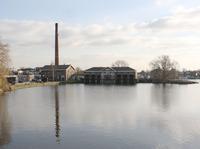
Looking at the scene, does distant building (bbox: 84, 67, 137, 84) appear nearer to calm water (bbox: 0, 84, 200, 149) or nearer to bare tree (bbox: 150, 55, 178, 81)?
bare tree (bbox: 150, 55, 178, 81)

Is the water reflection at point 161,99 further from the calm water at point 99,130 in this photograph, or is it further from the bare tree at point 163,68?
the bare tree at point 163,68

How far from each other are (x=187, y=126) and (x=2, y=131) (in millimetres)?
14531

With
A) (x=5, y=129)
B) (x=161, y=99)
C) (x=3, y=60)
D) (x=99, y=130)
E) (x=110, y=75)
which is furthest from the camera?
(x=110, y=75)

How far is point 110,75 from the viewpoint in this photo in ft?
302

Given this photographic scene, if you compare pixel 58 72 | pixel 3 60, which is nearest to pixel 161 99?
pixel 3 60

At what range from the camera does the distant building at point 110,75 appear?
298 feet

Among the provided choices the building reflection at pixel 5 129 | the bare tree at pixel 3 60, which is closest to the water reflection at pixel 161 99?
the building reflection at pixel 5 129

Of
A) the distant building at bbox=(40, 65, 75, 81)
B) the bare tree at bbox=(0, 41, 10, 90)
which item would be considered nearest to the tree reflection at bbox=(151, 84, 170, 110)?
the bare tree at bbox=(0, 41, 10, 90)

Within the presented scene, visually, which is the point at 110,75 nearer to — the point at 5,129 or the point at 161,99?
Answer: the point at 161,99

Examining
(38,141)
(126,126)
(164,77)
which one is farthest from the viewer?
(164,77)

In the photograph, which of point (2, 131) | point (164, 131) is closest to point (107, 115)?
point (164, 131)

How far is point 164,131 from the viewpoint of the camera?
1455cm

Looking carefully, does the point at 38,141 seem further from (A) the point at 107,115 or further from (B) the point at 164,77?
(B) the point at 164,77

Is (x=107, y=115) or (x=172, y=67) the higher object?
Answer: (x=172, y=67)
